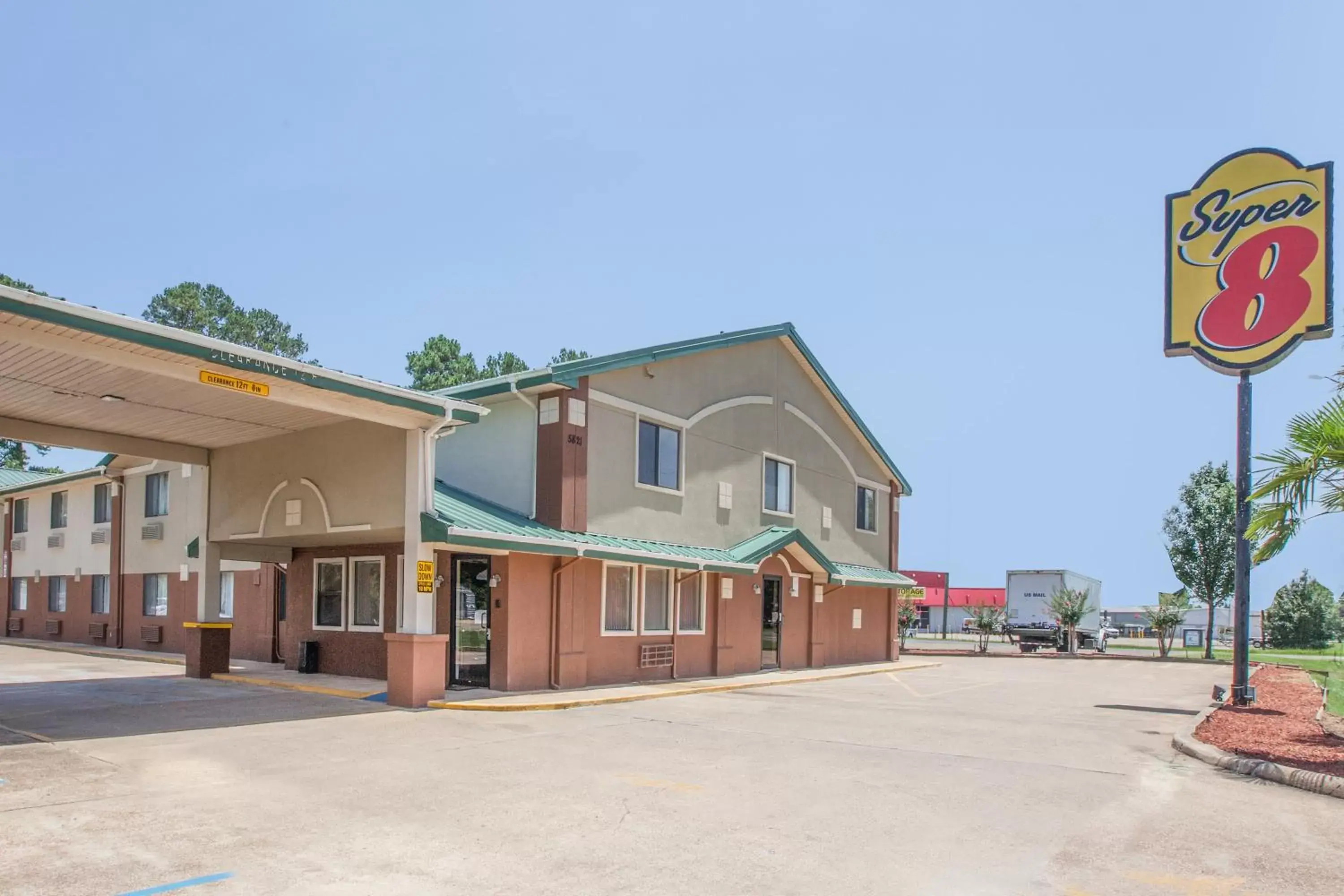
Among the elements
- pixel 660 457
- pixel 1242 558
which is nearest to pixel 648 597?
pixel 660 457

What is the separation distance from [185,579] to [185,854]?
68.3 ft

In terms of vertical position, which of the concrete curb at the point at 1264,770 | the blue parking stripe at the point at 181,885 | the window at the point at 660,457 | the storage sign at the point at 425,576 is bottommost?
the concrete curb at the point at 1264,770

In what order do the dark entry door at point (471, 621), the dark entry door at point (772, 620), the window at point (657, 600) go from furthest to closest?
the dark entry door at point (772, 620), the window at point (657, 600), the dark entry door at point (471, 621)

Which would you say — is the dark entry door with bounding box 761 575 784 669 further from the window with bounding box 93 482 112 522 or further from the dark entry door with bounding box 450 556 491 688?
the window with bounding box 93 482 112 522

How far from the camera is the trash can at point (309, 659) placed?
63.7 feet

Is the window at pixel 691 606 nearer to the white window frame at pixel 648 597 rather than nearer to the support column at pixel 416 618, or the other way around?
the white window frame at pixel 648 597

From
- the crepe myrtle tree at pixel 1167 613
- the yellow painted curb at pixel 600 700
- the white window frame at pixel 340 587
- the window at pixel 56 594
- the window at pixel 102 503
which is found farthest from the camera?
the crepe myrtle tree at pixel 1167 613

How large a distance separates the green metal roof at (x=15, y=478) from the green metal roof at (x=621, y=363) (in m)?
20.4

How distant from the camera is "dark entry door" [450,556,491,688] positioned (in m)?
17.3

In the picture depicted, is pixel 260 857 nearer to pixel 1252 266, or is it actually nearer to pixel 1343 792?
pixel 1343 792

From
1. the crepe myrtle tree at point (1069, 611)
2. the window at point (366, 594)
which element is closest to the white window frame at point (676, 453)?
the window at point (366, 594)

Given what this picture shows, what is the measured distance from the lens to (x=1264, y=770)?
1066 centimetres

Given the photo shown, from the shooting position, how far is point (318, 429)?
689 inches

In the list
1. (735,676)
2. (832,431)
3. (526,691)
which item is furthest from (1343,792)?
(832,431)
